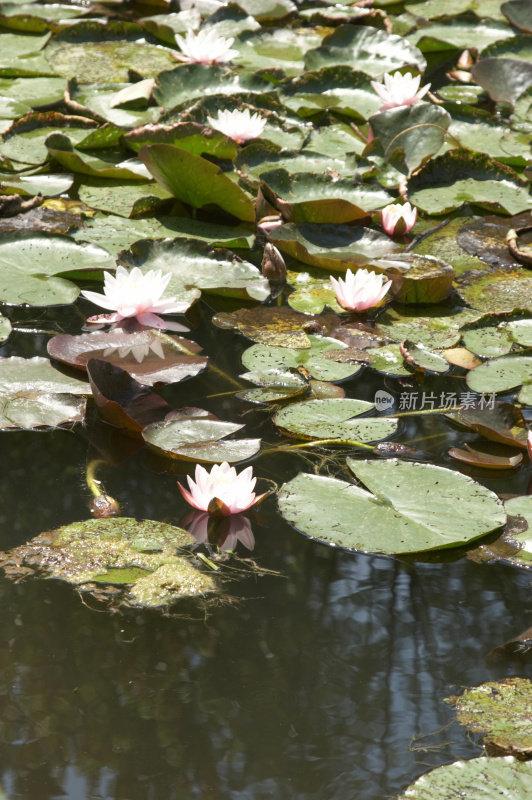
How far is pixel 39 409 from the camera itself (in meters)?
2.01

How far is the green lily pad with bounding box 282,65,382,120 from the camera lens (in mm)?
3838

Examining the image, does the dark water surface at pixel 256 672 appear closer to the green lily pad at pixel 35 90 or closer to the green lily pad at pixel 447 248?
the green lily pad at pixel 447 248

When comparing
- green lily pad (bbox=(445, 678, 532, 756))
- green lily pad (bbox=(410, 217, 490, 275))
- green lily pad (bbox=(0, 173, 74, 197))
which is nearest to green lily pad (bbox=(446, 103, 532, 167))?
green lily pad (bbox=(410, 217, 490, 275))

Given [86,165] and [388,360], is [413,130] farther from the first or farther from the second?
[388,360]

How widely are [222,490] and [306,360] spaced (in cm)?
68

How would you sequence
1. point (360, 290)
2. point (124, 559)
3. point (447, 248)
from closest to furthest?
point (124, 559)
point (360, 290)
point (447, 248)

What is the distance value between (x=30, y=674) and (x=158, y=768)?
0.93 ft

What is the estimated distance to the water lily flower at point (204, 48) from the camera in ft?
12.7

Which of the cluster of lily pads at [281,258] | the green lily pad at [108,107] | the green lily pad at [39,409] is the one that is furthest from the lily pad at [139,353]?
the green lily pad at [108,107]

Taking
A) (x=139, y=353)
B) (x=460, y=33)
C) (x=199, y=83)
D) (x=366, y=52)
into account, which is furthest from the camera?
(x=460, y=33)

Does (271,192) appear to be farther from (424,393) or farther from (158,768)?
(158,768)

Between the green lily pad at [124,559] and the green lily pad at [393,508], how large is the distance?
25 cm

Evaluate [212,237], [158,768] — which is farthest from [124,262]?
[158,768]

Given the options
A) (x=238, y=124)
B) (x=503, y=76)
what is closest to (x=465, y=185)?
(x=238, y=124)
